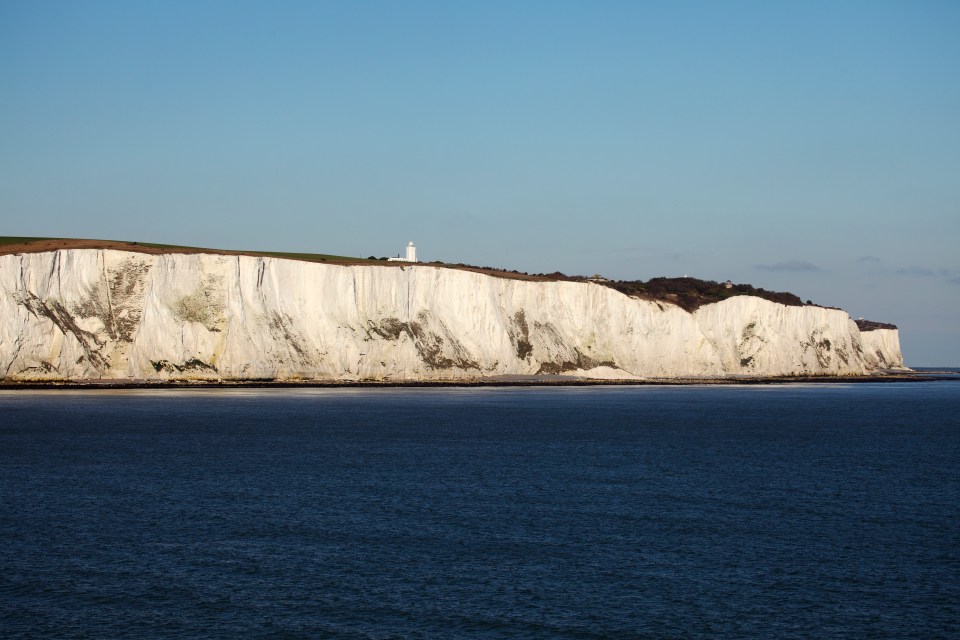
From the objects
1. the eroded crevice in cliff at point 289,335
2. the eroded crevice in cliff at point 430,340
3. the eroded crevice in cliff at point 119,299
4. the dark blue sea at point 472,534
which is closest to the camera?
the dark blue sea at point 472,534

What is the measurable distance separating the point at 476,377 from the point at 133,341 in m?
22.5

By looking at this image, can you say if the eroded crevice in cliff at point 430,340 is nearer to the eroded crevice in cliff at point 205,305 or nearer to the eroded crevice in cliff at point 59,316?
the eroded crevice in cliff at point 205,305

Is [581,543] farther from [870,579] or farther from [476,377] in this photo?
[476,377]

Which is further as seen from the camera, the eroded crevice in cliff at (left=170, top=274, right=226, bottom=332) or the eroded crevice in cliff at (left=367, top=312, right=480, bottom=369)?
the eroded crevice in cliff at (left=367, top=312, right=480, bottom=369)

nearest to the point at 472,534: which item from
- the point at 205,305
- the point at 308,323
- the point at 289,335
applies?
the point at 205,305

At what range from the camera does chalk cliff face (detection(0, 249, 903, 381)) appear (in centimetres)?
5650

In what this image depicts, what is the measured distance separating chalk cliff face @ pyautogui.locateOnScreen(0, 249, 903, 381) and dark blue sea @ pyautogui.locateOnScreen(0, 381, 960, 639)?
2343cm

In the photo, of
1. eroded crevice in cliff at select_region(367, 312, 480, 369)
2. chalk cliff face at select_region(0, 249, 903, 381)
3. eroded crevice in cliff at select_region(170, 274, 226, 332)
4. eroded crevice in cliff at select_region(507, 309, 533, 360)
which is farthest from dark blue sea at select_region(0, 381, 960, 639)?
eroded crevice in cliff at select_region(507, 309, 533, 360)

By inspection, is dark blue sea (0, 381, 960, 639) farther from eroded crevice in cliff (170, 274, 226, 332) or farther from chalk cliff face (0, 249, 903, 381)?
eroded crevice in cliff (170, 274, 226, 332)

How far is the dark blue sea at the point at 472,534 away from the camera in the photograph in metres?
12.0

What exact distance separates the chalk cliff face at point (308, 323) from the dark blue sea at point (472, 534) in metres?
23.4

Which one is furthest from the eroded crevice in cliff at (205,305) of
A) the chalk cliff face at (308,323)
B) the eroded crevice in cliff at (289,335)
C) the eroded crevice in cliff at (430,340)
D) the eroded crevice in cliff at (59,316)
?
the eroded crevice in cliff at (430,340)

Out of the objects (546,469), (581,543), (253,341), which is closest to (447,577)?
(581,543)

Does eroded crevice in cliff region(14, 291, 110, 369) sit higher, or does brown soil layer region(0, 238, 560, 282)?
brown soil layer region(0, 238, 560, 282)
